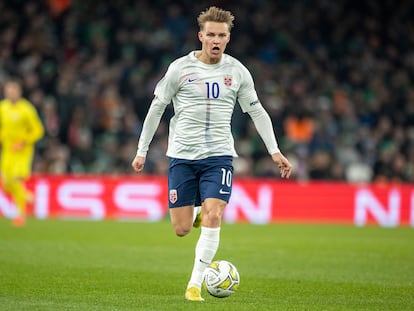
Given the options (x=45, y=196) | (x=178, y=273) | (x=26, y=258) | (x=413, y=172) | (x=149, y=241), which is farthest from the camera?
(x=413, y=172)

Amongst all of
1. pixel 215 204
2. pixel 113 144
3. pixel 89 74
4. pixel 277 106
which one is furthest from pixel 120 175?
pixel 215 204

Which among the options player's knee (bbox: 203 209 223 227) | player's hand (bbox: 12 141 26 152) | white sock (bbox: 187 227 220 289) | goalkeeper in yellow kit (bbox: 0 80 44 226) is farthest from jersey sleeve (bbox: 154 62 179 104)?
player's hand (bbox: 12 141 26 152)

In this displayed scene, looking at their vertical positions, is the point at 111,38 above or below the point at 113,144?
above

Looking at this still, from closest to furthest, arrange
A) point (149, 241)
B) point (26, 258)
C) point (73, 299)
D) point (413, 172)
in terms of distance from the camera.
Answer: point (73, 299) < point (26, 258) < point (149, 241) < point (413, 172)

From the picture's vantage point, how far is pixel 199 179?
28.6 feet

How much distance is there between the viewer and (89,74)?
898 inches

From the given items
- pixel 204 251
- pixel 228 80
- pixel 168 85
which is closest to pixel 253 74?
pixel 228 80

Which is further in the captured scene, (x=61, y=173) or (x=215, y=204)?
(x=61, y=173)

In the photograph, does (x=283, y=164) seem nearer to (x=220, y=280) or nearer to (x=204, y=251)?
(x=204, y=251)

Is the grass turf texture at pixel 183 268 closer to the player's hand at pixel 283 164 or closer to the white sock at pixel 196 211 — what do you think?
the white sock at pixel 196 211

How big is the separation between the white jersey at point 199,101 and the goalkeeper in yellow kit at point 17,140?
9256 millimetres

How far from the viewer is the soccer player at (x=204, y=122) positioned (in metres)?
8.43

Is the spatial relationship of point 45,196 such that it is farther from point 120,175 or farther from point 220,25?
point 220,25

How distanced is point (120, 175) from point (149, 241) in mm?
6574
